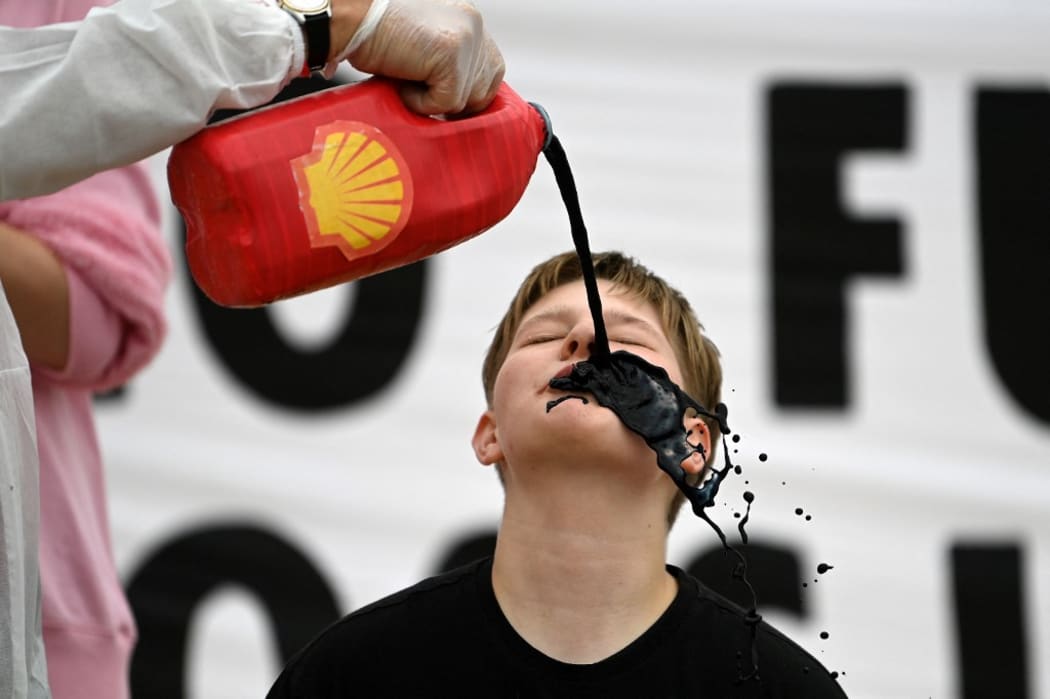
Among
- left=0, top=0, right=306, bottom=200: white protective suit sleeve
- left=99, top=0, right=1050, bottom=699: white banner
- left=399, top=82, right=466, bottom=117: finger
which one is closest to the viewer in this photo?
left=0, top=0, right=306, bottom=200: white protective suit sleeve

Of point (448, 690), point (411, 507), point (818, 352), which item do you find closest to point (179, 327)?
point (411, 507)

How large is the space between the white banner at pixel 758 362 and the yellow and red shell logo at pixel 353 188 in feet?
3.72

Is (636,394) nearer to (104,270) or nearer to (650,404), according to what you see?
(650,404)

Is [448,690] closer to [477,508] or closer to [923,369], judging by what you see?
[477,508]

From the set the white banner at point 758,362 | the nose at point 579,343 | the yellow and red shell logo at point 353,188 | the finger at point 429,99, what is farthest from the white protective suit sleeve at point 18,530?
the white banner at point 758,362

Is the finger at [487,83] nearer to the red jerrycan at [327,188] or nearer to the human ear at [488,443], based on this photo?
the red jerrycan at [327,188]

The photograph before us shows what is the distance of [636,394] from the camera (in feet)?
4.33

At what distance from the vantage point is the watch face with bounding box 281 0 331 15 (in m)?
1.15

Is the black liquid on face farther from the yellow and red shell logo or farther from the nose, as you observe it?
the yellow and red shell logo

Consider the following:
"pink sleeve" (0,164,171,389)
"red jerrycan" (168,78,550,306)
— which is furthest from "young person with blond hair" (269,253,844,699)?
"pink sleeve" (0,164,171,389)

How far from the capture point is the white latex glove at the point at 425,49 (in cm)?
116

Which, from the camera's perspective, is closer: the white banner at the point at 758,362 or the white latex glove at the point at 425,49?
the white latex glove at the point at 425,49

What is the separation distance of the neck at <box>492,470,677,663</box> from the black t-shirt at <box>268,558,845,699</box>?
0.02 metres

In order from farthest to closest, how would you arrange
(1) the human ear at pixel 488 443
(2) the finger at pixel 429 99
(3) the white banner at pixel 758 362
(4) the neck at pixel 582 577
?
(3) the white banner at pixel 758 362, (1) the human ear at pixel 488 443, (4) the neck at pixel 582 577, (2) the finger at pixel 429 99
